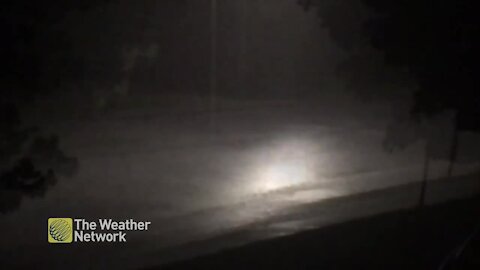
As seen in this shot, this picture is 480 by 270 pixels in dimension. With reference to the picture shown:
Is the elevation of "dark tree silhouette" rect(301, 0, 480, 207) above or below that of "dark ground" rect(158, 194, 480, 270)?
above

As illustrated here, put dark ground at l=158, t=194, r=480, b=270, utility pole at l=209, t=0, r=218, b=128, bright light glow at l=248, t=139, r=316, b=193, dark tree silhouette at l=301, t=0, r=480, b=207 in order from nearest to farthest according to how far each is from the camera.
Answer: dark ground at l=158, t=194, r=480, b=270
utility pole at l=209, t=0, r=218, b=128
bright light glow at l=248, t=139, r=316, b=193
dark tree silhouette at l=301, t=0, r=480, b=207

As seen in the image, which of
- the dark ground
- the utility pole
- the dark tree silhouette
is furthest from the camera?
the dark tree silhouette

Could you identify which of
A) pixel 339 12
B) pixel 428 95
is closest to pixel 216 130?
pixel 339 12

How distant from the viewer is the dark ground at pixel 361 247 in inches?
236

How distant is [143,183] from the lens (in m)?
7.66

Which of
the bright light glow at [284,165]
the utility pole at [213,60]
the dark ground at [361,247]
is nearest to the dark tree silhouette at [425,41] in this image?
the bright light glow at [284,165]

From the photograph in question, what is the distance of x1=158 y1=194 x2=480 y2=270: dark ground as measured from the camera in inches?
236

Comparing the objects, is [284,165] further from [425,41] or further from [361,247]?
[425,41]

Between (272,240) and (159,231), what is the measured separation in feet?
3.74

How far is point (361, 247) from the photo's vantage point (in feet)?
21.2

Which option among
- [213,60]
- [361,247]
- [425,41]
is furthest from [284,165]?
[425,41]

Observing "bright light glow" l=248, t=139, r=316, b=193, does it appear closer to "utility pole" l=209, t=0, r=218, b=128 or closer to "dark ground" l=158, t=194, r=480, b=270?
"utility pole" l=209, t=0, r=218, b=128

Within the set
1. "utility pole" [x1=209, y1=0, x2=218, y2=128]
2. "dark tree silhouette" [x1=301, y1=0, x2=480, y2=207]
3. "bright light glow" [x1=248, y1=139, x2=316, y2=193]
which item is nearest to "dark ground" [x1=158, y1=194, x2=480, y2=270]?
"bright light glow" [x1=248, y1=139, x2=316, y2=193]

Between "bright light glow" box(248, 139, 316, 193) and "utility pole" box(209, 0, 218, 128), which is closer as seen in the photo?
"utility pole" box(209, 0, 218, 128)
